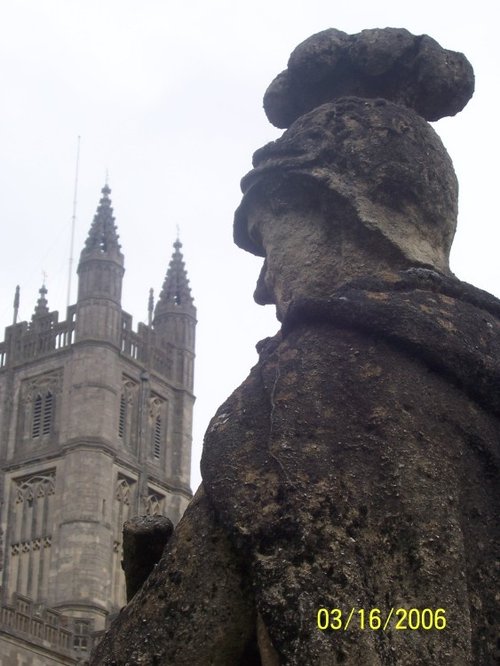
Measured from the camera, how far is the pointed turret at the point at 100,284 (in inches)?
1850

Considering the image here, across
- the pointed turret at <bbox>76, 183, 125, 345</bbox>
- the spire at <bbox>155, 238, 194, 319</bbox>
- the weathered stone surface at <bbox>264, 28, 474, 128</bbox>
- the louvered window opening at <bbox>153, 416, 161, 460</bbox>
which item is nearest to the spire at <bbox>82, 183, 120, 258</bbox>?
the pointed turret at <bbox>76, 183, 125, 345</bbox>

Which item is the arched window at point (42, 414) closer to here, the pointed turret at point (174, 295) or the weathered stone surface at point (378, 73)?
the pointed turret at point (174, 295)

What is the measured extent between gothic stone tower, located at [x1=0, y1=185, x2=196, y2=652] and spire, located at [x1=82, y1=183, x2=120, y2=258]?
4cm

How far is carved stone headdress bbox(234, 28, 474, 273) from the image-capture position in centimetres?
292

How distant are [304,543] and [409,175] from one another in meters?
0.99

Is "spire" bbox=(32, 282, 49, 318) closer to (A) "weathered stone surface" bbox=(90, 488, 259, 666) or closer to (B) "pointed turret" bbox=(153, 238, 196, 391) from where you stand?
(B) "pointed turret" bbox=(153, 238, 196, 391)

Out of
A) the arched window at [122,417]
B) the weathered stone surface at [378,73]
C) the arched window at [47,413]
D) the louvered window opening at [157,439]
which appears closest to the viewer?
the weathered stone surface at [378,73]

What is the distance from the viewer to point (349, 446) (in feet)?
8.06

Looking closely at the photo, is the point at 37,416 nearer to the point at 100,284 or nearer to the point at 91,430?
the point at 91,430

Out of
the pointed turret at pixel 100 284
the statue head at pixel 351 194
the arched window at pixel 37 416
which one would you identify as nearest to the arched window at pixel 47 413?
the arched window at pixel 37 416

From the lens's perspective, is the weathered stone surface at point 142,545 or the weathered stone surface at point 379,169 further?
the weathered stone surface at point 379,169

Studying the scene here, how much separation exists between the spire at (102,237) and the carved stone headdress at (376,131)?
44401 mm

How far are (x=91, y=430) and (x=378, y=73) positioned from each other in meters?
42.4
